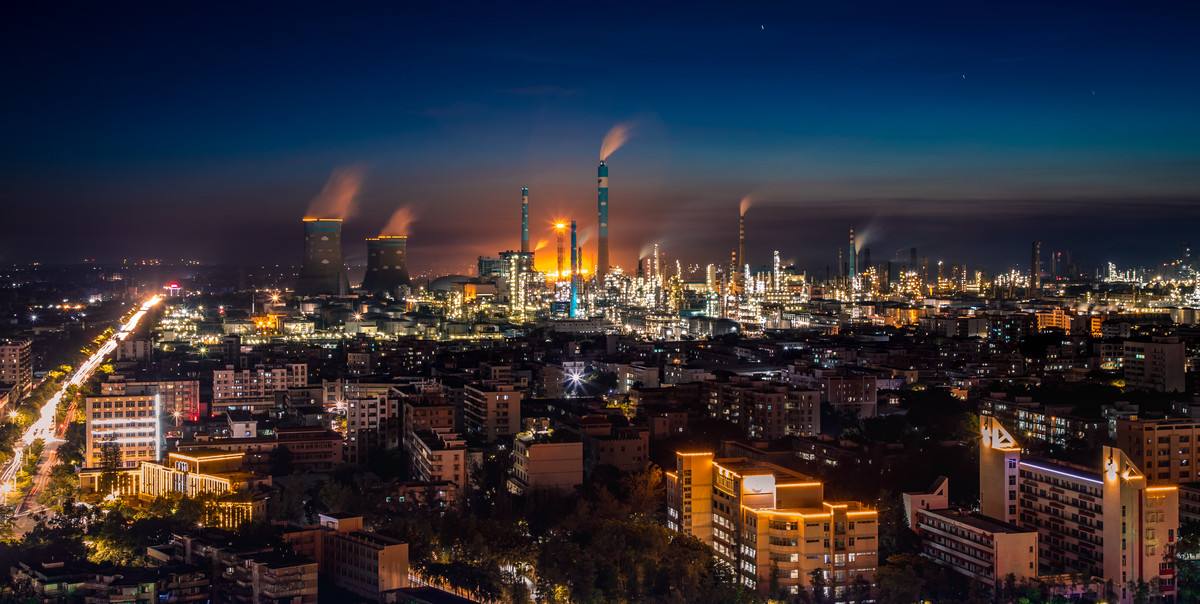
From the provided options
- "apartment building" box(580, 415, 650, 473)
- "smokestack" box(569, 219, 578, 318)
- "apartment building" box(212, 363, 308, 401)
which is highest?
"smokestack" box(569, 219, 578, 318)

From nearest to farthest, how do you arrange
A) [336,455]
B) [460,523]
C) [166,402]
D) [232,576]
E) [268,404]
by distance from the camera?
1. [232,576]
2. [460,523]
3. [336,455]
4. [166,402]
5. [268,404]

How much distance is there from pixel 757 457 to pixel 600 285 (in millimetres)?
27798

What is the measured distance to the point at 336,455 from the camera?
12.6 m

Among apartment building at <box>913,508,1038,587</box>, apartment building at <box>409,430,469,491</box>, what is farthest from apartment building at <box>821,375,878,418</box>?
apartment building at <box>913,508,1038,587</box>

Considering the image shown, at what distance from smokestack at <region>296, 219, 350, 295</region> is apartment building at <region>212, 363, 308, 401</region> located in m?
19.8

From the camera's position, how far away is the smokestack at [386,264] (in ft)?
130

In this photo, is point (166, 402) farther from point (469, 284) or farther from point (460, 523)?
point (469, 284)

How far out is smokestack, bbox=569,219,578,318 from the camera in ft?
111

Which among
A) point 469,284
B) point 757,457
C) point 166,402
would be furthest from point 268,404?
point 469,284

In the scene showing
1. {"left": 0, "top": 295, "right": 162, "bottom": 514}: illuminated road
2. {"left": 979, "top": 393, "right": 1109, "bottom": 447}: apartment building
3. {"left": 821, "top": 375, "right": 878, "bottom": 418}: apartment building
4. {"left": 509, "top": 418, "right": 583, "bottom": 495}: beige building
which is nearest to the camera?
{"left": 509, "top": 418, "right": 583, "bottom": 495}: beige building

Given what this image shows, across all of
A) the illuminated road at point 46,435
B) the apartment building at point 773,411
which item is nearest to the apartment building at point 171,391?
the illuminated road at point 46,435

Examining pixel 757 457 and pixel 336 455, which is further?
pixel 336 455

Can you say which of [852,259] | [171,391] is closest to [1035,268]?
[852,259]

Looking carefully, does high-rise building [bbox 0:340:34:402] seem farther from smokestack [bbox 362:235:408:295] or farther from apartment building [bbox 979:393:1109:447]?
smokestack [bbox 362:235:408:295]
